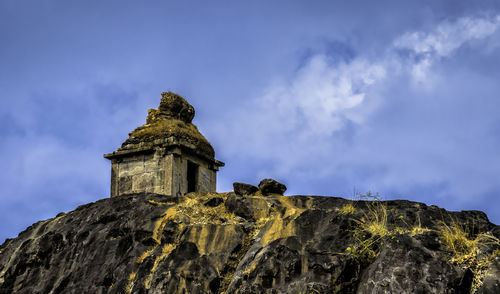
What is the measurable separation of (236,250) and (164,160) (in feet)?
31.9

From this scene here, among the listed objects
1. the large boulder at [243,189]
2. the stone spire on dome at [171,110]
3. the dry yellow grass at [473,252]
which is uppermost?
the stone spire on dome at [171,110]

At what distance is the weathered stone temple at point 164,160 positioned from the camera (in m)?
16.7

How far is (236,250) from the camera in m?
7.45

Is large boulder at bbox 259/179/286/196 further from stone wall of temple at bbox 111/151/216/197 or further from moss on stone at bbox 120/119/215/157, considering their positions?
moss on stone at bbox 120/119/215/157

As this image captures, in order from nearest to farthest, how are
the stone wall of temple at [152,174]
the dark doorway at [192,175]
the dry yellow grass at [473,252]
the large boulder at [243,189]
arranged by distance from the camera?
1. the dry yellow grass at [473,252]
2. the large boulder at [243,189]
3. the stone wall of temple at [152,174]
4. the dark doorway at [192,175]

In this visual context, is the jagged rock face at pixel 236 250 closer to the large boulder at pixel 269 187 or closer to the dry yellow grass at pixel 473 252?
the dry yellow grass at pixel 473 252

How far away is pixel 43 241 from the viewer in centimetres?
1018

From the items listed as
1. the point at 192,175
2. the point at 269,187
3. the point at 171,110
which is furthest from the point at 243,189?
the point at 171,110

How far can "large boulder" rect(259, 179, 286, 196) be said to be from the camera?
1003 centimetres

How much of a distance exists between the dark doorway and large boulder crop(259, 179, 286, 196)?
7.99 metres

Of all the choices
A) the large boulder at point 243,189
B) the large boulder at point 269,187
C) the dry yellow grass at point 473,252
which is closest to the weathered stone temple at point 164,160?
the large boulder at point 243,189

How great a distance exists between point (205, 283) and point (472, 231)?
10.9ft

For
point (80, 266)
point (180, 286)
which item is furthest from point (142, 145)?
point (180, 286)

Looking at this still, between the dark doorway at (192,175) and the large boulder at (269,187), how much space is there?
7.99 meters
